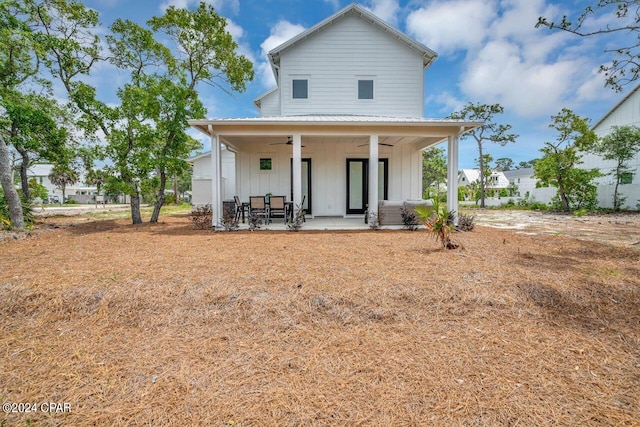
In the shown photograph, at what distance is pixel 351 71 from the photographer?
1232 cm

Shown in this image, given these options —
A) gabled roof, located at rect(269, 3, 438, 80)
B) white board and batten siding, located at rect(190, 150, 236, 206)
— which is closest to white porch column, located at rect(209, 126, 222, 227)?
gabled roof, located at rect(269, 3, 438, 80)

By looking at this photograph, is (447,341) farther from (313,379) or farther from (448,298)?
(313,379)

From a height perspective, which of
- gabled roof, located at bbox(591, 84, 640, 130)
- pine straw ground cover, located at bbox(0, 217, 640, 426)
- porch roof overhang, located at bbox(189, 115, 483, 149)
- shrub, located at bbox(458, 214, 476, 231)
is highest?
gabled roof, located at bbox(591, 84, 640, 130)

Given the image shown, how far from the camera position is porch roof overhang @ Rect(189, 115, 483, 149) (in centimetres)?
866

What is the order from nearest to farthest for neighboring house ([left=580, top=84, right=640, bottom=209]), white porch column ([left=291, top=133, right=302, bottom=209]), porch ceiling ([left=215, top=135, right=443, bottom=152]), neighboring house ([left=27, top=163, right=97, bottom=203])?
1. white porch column ([left=291, top=133, right=302, bottom=209])
2. porch ceiling ([left=215, top=135, right=443, bottom=152])
3. neighboring house ([left=580, top=84, right=640, bottom=209])
4. neighboring house ([left=27, top=163, right=97, bottom=203])

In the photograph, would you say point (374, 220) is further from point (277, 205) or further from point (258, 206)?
point (258, 206)

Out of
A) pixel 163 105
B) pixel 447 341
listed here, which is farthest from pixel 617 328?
pixel 163 105

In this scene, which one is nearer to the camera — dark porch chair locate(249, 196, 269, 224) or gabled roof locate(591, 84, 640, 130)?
dark porch chair locate(249, 196, 269, 224)

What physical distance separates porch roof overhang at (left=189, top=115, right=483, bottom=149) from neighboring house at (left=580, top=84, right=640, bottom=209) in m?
15.4

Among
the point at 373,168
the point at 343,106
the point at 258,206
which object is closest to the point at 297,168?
the point at 258,206

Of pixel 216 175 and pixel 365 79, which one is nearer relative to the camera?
pixel 216 175

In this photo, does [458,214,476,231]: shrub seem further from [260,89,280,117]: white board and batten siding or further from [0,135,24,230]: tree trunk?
[0,135,24,230]: tree trunk

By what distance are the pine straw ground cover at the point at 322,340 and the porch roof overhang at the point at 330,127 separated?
482cm

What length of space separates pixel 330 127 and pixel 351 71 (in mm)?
4736
